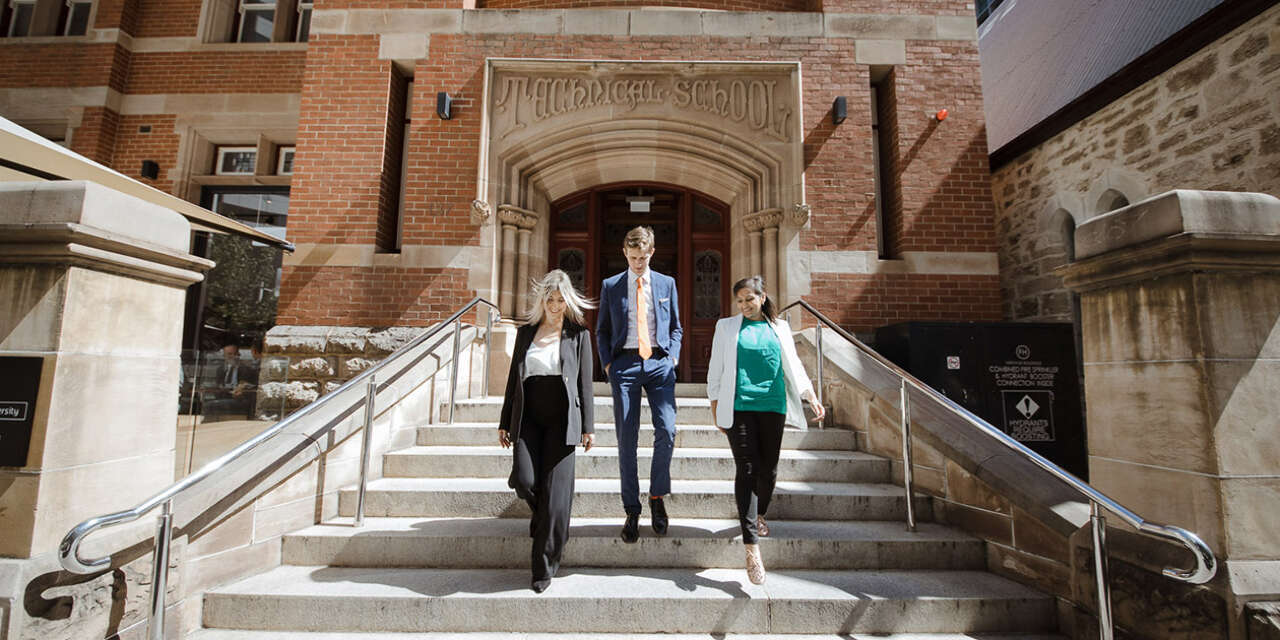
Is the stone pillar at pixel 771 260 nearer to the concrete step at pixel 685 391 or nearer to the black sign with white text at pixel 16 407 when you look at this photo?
the concrete step at pixel 685 391

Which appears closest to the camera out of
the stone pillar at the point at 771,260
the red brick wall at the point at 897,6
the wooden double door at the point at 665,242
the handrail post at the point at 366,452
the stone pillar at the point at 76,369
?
the stone pillar at the point at 76,369

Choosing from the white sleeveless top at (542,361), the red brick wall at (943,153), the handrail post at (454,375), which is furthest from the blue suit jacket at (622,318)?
the red brick wall at (943,153)

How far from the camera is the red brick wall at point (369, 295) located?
6.29m

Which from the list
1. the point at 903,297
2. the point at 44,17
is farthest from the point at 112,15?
the point at 903,297

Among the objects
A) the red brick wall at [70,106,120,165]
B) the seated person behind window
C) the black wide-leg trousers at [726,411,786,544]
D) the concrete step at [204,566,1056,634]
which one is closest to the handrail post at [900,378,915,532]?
the concrete step at [204,566,1056,634]

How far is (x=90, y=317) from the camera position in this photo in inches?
87.9

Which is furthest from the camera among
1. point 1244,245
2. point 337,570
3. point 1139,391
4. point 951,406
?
point 951,406

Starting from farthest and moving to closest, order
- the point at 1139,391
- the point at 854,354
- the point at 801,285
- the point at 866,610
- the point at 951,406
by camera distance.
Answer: the point at 801,285, the point at 854,354, the point at 951,406, the point at 866,610, the point at 1139,391

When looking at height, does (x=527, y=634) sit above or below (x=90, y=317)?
below

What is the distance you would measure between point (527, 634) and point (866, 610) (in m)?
1.66

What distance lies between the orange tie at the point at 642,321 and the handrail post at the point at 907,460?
1.81m

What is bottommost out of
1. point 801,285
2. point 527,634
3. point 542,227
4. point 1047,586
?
point 527,634

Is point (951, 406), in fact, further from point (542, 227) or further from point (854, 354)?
point (542, 227)

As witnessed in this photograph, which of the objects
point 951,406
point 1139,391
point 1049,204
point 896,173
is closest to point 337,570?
point 951,406
